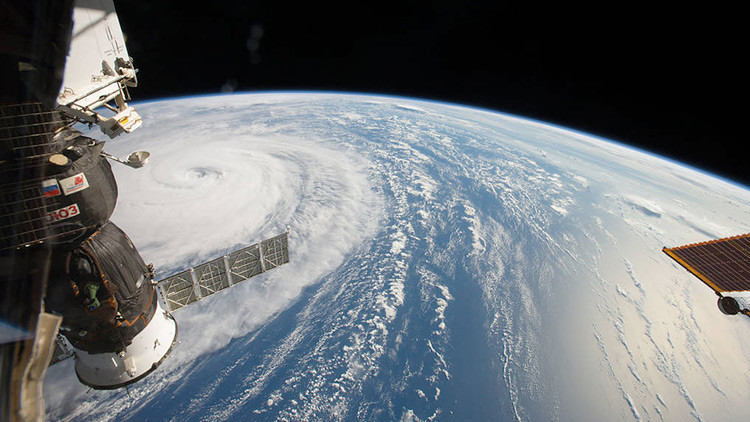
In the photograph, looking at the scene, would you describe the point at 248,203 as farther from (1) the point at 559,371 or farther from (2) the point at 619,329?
(2) the point at 619,329

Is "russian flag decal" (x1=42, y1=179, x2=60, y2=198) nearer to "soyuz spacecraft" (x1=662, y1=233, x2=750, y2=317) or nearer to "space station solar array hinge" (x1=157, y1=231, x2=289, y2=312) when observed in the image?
"space station solar array hinge" (x1=157, y1=231, x2=289, y2=312)

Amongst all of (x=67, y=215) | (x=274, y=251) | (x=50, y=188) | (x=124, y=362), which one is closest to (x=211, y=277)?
(x=274, y=251)

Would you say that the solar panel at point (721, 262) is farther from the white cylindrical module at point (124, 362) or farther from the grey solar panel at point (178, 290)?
the white cylindrical module at point (124, 362)

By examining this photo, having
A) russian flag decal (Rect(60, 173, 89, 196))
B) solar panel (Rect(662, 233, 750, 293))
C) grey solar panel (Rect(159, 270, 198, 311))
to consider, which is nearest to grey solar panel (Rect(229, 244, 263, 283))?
grey solar panel (Rect(159, 270, 198, 311))

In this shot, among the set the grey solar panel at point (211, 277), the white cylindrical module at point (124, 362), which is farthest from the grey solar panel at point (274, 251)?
the white cylindrical module at point (124, 362)

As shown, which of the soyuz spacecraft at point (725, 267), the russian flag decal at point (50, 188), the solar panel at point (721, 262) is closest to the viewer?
the russian flag decal at point (50, 188)

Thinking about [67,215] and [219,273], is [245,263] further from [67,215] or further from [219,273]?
[67,215]
